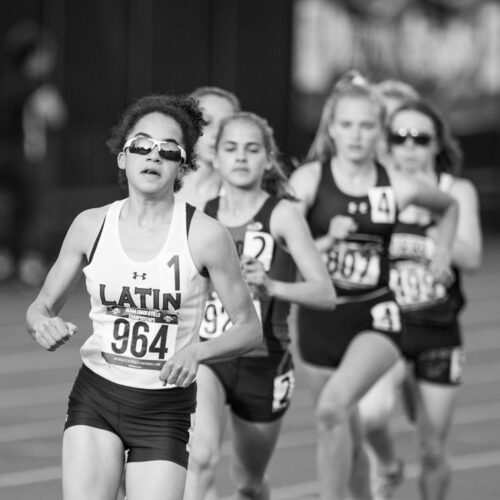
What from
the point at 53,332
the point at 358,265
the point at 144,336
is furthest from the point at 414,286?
the point at 53,332

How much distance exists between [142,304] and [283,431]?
17.8 ft

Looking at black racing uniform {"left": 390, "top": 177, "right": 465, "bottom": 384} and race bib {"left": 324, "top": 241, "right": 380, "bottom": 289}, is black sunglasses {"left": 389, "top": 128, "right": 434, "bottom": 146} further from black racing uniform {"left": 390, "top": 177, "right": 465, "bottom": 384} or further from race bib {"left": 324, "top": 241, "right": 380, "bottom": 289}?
race bib {"left": 324, "top": 241, "right": 380, "bottom": 289}

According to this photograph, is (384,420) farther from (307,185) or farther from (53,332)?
(53,332)

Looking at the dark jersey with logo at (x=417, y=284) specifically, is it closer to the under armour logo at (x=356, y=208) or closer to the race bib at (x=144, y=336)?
the under armour logo at (x=356, y=208)

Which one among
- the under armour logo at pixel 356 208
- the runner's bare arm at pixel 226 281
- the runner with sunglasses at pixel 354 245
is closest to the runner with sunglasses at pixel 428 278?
the runner with sunglasses at pixel 354 245

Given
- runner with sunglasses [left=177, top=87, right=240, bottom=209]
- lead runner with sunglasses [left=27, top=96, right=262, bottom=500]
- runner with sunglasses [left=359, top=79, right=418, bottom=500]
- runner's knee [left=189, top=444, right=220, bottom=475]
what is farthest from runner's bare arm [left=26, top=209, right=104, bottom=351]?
runner with sunglasses [left=359, top=79, right=418, bottom=500]

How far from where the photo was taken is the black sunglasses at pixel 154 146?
5688 mm

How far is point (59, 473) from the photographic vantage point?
9.51 m

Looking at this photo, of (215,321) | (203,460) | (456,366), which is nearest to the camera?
(203,460)

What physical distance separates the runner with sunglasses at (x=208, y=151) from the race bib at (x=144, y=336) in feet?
7.03

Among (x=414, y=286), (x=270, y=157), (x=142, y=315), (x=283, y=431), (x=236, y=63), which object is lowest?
(x=283, y=431)

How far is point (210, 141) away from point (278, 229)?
2.79ft

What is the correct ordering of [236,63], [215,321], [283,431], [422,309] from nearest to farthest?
[215,321]
[422,309]
[283,431]
[236,63]

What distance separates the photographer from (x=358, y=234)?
8.09 m
